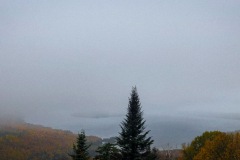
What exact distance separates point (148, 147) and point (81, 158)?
22.4ft

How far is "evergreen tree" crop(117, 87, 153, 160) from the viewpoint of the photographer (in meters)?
31.0

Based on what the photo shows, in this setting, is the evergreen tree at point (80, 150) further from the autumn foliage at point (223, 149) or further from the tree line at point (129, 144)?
the autumn foliage at point (223, 149)

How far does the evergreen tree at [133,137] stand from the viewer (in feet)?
102

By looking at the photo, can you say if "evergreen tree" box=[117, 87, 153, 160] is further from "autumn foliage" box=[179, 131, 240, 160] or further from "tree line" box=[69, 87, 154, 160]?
"autumn foliage" box=[179, 131, 240, 160]

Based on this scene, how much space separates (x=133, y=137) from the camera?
103 ft

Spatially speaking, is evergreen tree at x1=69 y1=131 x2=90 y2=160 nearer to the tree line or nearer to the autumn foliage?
the tree line

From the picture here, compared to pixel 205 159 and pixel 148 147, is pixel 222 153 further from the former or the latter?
pixel 148 147

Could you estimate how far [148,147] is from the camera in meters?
31.6

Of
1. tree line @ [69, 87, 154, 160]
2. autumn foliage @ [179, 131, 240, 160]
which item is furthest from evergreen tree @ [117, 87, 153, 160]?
autumn foliage @ [179, 131, 240, 160]

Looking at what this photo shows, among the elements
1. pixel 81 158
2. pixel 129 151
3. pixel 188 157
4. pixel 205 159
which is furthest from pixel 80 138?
pixel 188 157

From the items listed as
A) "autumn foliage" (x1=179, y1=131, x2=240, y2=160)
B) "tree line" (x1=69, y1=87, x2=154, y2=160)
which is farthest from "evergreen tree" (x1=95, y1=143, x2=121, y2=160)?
"autumn foliage" (x1=179, y1=131, x2=240, y2=160)

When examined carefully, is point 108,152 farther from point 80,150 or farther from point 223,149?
point 223,149

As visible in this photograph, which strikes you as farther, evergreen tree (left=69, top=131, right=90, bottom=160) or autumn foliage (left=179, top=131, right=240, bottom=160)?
autumn foliage (left=179, top=131, right=240, bottom=160)

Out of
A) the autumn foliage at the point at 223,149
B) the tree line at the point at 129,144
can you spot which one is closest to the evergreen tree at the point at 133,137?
the tree line at the point at 129,144
